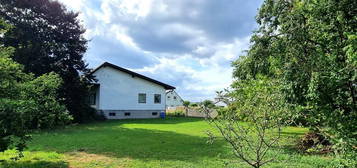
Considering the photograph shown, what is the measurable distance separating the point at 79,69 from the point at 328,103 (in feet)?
59.3

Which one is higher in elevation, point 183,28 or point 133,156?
point 183,28

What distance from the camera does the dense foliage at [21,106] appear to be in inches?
176

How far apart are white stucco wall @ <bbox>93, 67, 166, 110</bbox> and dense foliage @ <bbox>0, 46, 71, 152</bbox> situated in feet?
47.5

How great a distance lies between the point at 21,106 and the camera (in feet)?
15.0

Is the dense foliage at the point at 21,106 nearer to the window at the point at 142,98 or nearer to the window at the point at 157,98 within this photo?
the window at the point at 142,98

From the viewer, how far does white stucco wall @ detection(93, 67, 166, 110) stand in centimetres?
2102

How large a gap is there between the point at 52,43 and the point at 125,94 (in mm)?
7817

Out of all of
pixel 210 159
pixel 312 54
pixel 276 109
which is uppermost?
pixel 312 54

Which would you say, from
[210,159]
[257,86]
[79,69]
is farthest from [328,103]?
[79,69]

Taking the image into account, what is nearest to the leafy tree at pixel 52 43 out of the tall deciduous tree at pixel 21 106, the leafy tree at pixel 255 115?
the tall deciduous tree at pixel 21 106

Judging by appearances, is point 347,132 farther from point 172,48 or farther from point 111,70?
point 111,70

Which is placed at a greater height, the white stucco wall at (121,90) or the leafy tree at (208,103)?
the white stucco wall at (121,90)

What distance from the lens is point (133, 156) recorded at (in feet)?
22.5

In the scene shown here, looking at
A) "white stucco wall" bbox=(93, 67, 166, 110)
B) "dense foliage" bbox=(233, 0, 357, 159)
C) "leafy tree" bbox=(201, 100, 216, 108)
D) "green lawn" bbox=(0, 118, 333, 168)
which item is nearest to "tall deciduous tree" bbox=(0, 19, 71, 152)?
"green lawn" bbox=(0, 118, 333, 168)
